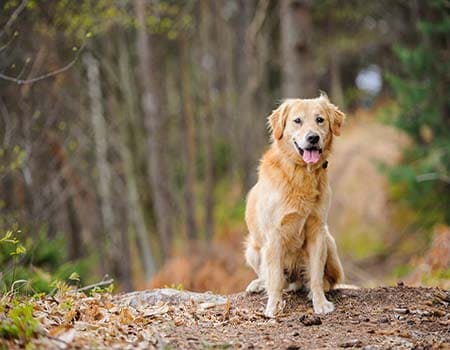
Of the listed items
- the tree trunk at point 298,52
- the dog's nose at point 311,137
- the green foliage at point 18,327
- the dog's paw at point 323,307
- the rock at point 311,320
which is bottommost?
the dog's paw at point 323,307

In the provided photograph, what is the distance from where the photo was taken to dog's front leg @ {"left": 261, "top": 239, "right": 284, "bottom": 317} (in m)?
5.65

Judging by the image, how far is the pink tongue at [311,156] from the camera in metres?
5.55

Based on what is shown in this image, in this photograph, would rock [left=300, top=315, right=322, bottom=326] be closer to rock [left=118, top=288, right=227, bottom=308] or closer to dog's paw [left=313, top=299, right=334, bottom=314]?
dog's paw [left=313, top=299, right=334, bottom=314]

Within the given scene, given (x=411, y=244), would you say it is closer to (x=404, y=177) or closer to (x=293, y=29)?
(x=404, y=177)

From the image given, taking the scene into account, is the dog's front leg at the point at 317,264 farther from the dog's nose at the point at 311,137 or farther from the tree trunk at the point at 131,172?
the tree trunk at the point at 131,172

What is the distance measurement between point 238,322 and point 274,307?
20.4 inches

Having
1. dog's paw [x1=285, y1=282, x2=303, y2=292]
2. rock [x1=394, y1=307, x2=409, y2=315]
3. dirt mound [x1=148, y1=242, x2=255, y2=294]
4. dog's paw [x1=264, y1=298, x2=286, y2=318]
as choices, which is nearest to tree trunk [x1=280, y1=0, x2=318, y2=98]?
dirt mound [x1=148, y1=242, x2=255, y2=294]

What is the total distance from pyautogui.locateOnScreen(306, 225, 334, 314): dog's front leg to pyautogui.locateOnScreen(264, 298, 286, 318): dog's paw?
0.30 metres

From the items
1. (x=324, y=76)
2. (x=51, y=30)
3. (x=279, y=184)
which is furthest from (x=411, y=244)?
(x=324, y=76)

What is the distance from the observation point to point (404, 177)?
1333 cm

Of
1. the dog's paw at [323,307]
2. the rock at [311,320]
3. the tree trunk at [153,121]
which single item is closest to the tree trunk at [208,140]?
the tree trunk at [153,121]

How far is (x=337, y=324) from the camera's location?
5.07m

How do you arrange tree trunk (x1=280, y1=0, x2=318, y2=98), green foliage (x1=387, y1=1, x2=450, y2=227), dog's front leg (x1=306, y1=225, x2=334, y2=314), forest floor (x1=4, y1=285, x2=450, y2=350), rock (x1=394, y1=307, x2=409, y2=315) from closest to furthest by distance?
forest floor (x1=4, y1=285, x2=450, y2=350)
rock (x1=394, y1=307, x2=409, y2=315)
dog's front leg (x1=306, y1=225, x2=334, y2=314)
tree trunk (x1=280, y1=0, x2=318, y2=98)
green foliage (x1=387, y1=1, x2=450, y2=227)

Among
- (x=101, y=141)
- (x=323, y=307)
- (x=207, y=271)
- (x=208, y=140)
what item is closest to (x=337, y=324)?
(x=323, y=307)
